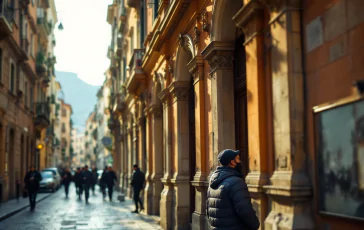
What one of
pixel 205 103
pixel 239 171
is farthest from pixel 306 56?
pixel 205 103

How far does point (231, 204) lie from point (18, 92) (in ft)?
86.0

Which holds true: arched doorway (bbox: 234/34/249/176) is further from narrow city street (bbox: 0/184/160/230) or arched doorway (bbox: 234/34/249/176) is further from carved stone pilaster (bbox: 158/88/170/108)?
narrow city street (bbox: 0/184/160/230)

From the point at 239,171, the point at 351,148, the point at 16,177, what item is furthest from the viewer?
the point at 16,177

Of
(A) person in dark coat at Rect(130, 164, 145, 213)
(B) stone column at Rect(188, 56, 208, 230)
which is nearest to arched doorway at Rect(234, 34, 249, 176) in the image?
(B) stone column at Rect(188, 56, 208, 230)

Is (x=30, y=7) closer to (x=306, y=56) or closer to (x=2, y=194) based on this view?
(x=2, y=194)

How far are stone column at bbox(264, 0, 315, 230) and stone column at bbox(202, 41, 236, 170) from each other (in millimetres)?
3351

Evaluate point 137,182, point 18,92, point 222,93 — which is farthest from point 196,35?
point 18,92

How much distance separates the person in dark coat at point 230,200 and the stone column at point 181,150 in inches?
344

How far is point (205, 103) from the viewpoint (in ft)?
41.7

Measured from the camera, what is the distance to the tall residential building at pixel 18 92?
25.7 meters

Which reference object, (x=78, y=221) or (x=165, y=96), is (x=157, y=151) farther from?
(x=78, y=221)

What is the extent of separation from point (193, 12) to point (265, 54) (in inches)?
214

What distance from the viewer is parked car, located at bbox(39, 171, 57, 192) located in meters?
39.6

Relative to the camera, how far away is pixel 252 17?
27.6 ft
